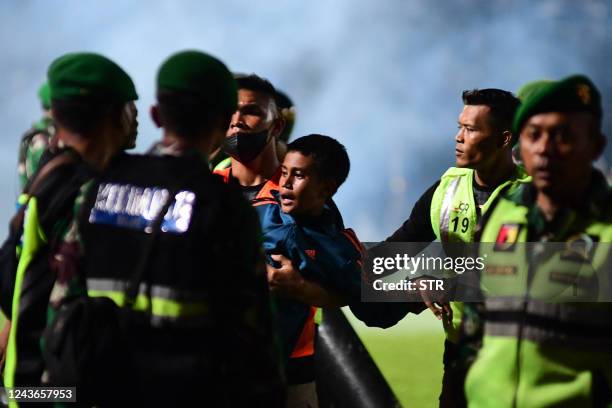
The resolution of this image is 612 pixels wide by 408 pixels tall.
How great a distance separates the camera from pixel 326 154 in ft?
18.1

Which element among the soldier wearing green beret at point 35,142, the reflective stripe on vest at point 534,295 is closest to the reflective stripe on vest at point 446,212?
the soldier wearing green beret at point 35,142

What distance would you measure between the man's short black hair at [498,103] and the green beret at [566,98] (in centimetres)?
301

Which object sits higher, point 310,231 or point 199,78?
point 199,78

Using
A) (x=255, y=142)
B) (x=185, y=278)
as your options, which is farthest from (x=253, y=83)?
(x=185, y=278)

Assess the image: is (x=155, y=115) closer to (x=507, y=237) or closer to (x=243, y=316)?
(x=243, y=316)

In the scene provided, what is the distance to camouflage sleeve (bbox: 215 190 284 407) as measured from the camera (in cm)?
342

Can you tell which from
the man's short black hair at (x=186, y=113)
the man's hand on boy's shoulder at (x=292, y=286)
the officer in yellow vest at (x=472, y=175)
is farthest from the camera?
the officer in yellow vest at (x=472, y=175)

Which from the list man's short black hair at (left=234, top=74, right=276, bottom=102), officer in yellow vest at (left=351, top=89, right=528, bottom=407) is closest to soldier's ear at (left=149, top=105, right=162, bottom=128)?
man's short black hair at (left=234, top=74, right=276, bottom=102)

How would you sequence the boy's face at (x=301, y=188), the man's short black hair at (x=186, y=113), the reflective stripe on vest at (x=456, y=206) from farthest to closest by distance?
the reflective stripe on vest at (x=456, y=206)
the boy's face at (x=301, y=188)
the man's short black hair at (x=186, y=113)

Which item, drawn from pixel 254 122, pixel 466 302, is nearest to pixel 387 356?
pixel 254 122

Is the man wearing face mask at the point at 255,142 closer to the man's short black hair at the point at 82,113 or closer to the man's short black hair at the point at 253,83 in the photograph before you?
the man's short black hair at the point at 253,83

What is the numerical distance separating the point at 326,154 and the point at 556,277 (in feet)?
6.42

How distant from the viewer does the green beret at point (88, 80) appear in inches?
152

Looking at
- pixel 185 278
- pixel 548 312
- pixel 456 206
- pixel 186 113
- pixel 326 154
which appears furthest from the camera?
pixel 456 206
